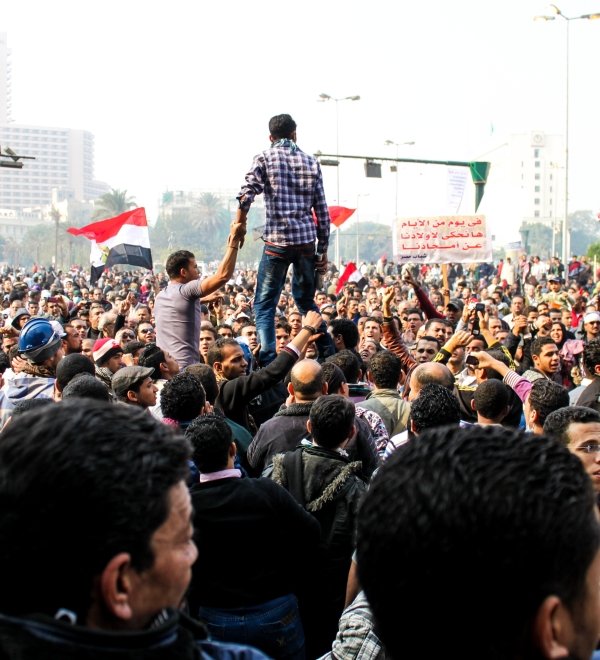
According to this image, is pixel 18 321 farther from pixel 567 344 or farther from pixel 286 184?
pixel 567 344

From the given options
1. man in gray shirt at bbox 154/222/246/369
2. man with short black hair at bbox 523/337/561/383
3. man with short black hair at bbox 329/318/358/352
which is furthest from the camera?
man with short black hair at bbox 329/318/358/352

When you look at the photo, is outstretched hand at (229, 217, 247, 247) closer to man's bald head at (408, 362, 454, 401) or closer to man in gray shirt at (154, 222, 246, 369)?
man in gray shirt at (154, 222, 246, 369)

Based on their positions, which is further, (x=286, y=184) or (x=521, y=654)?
(x=286, y=184)

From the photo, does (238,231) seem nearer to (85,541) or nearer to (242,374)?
(242,374)

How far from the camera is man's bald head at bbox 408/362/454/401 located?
589 cm

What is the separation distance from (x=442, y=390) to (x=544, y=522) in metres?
3.14


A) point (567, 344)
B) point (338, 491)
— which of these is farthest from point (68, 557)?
point (567, 344)

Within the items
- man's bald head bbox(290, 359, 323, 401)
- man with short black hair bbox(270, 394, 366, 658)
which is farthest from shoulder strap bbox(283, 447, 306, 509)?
man's bald head bbox(290, 359, 323, 401)

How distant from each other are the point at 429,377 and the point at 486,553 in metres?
4.45

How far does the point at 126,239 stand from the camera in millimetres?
16062

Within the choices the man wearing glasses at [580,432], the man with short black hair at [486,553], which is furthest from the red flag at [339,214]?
the man with short black hair at [486,553]

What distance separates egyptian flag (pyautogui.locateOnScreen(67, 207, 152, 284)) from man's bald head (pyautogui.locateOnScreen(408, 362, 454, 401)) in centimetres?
994

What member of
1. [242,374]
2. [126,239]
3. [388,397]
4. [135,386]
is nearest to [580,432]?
[388,397]

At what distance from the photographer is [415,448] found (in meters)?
1.68
